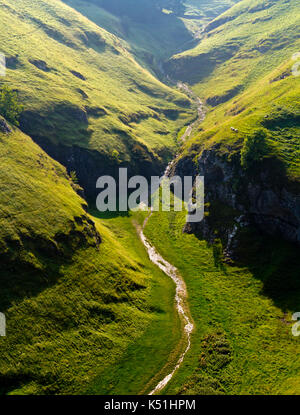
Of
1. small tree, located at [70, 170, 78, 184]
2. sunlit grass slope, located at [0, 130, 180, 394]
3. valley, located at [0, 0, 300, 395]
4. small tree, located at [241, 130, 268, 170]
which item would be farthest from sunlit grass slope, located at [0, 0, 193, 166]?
small tree, located at [241, 130, 268, 170]

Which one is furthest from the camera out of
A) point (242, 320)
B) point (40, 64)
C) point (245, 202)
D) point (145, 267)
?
point (40, 64)

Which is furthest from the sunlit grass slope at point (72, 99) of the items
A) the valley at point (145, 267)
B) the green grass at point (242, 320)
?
the green grass at point (242, 320)

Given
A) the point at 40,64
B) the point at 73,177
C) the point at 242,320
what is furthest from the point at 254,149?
the point at 40,64

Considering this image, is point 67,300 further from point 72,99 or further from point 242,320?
point 72,99

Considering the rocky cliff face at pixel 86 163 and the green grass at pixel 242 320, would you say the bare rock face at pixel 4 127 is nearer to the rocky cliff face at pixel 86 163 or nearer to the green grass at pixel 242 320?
the rocky cliff face at pixel 86 163

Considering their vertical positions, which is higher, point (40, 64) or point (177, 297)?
point (40, 64)

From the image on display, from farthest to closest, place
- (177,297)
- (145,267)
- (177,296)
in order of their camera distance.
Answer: (145,267) → (177,296) → (177,297)
